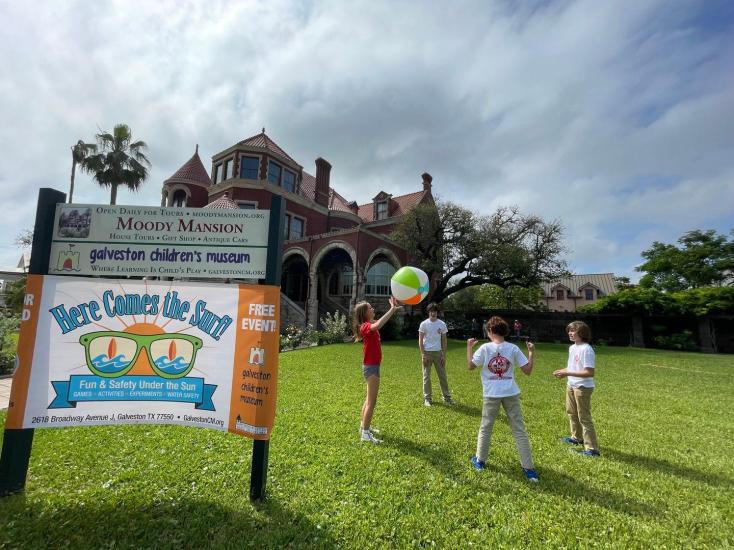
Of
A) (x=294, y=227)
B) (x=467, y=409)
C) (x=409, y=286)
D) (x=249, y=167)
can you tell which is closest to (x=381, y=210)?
(x=294, y=227)

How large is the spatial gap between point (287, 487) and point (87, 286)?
277cm

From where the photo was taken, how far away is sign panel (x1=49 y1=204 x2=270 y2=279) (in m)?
3.27

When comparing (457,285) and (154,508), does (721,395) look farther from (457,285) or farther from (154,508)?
(457,285)

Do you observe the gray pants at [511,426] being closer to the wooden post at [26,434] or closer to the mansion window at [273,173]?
the wooden post at [26,434]

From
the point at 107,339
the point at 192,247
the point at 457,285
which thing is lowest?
the point at 107,339

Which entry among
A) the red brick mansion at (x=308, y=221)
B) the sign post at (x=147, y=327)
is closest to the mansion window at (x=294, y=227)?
the red brick mansion at (x=308, y=221)

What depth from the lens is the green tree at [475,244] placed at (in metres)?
22.3

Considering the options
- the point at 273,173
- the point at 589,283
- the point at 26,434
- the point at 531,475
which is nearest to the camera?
the point at 26,434

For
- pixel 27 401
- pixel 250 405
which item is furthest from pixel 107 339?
pixel 250 405

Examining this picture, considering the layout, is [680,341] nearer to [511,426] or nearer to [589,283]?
[511,426]

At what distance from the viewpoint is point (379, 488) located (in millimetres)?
3213

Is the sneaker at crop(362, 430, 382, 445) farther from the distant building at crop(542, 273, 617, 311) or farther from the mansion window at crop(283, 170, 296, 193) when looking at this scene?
the distant building at crop(542, 273, 617, 311)

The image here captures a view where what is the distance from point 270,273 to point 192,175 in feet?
103

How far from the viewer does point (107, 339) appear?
3.13 m
